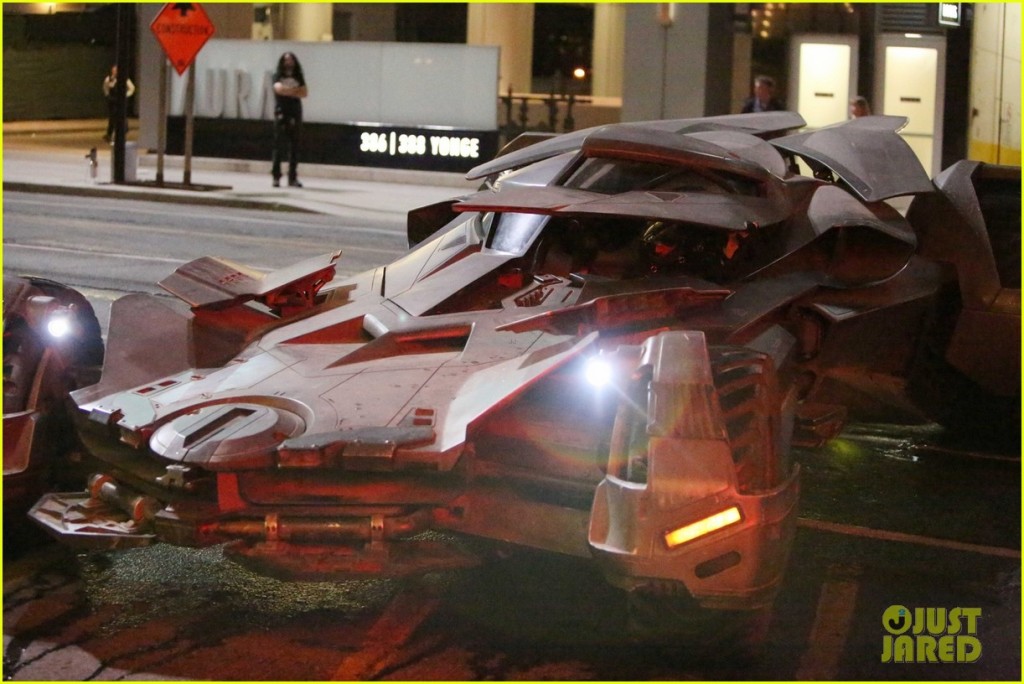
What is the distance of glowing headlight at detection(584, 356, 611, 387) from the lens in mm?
4664

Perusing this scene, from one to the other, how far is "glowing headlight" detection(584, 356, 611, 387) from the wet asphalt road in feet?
2.37

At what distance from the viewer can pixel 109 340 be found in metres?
5.62

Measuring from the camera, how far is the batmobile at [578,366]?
14.3ft

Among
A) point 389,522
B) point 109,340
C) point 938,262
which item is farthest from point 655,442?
point 938,262

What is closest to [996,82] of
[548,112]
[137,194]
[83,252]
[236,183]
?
[548,112]

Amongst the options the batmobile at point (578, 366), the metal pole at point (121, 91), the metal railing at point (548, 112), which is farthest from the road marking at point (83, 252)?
the metal railing at point (548, 112)

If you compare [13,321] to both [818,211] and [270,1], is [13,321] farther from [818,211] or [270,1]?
[270,1]

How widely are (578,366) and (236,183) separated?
17682 millimetres

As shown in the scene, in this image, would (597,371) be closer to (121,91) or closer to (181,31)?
(181,31)

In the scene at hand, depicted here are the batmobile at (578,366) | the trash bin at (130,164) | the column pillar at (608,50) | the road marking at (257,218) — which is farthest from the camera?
the column pillar at (608,50)

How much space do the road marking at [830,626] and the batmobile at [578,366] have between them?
44cm

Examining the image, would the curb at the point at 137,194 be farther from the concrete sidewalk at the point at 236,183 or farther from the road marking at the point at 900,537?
the road marking at the point at 900,537

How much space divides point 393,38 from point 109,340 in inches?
1226

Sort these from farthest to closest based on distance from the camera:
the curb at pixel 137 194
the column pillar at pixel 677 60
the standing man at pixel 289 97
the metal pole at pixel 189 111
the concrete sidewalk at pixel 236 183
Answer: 1. the column pillar at pixel 677 60
2. the standing man at pixel 289 97
3. the metal pole at pixel 189 111
4. the concrete sidewalk at pixel 236 183
5. the curb at pixel 137 194
